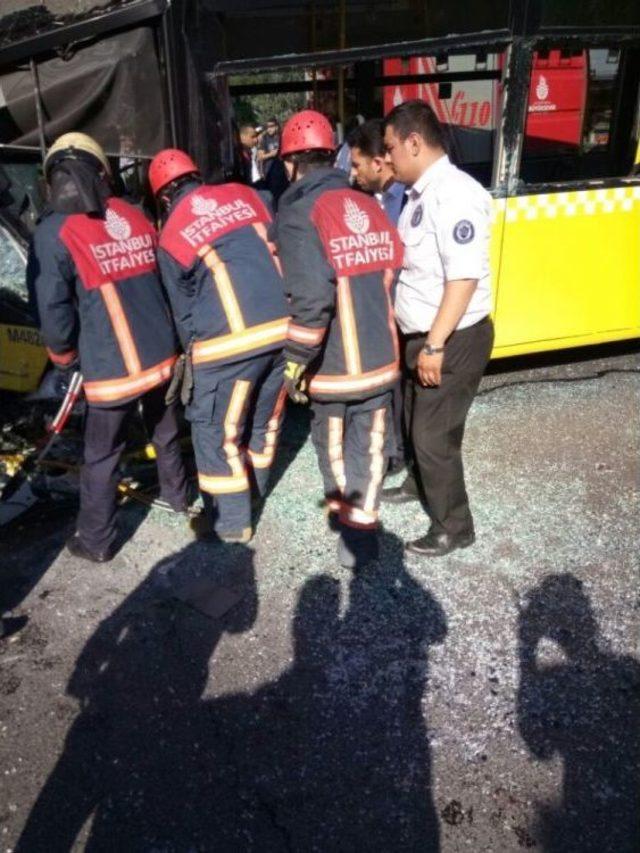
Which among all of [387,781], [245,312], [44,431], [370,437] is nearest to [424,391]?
[370,437]

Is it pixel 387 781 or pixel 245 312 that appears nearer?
pixel 387 781

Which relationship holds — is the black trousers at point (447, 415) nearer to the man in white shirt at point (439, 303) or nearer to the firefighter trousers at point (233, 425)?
the man in white shirt at point (439, 303)

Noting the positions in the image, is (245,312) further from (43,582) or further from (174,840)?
(174,840)

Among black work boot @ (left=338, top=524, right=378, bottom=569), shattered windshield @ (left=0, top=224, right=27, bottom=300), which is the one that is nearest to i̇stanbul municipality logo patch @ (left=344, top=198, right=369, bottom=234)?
black work boot @ (left=338, top=524, right=378, bottom=569)

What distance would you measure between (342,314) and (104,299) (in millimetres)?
986

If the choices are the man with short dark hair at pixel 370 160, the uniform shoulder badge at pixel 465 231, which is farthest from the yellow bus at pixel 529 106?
the uniform shoulder badge at pixel 465 231

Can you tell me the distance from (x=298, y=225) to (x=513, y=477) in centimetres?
186

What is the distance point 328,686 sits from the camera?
98.7 inches

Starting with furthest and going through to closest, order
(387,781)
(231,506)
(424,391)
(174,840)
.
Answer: (231,506) < (424,391) < (387,781) < (174,840)

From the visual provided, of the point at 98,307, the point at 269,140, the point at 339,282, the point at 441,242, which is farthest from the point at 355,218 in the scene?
the point at 269,140

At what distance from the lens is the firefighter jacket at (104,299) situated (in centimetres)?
283

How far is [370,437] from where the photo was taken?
3.07 metres

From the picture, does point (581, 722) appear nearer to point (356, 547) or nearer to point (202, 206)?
point (356, 547)

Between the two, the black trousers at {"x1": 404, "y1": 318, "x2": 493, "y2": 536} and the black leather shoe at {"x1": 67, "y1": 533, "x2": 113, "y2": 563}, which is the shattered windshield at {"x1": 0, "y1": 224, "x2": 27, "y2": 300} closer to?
the black leather shoe at {"x1": 67, "y1": 533, "x2": 113, "y2": 563}
